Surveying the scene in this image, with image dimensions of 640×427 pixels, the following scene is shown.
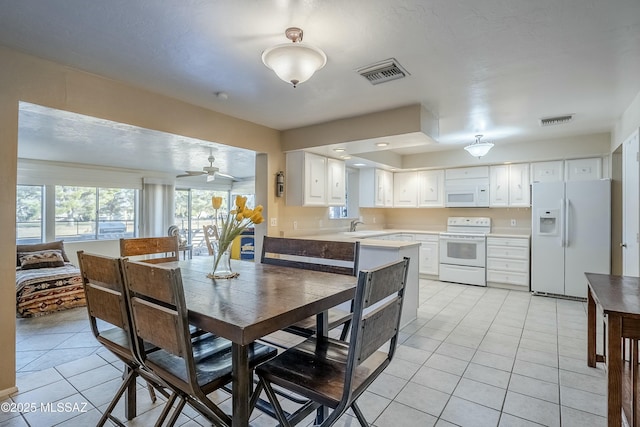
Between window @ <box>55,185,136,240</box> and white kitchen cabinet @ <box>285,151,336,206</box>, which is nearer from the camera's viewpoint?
white kitchen cabinet @ <box>285,151,336,206</box>

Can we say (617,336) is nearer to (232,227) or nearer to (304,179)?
(232,227)

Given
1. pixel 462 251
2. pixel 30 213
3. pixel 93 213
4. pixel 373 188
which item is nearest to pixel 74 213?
pixel 93 213

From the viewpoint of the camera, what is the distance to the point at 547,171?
16.4 ft

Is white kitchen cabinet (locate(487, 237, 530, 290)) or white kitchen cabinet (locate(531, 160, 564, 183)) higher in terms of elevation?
white kitchen cabinet (locate(531, 160, 564, 183))

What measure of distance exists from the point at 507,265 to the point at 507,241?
385 mm

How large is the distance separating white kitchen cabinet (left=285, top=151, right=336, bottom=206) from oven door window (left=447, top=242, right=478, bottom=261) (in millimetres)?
2629

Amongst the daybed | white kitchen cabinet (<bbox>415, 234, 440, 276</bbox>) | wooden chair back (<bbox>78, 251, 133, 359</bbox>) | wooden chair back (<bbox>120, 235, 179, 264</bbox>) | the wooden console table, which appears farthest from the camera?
white kitchen cabinet (<bbox>415, 234, 440, 276</bbox>)

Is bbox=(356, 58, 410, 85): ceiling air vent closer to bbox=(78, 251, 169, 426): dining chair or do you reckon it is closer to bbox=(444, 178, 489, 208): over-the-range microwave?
bbox=(78, 251, 169, 426): dining chair

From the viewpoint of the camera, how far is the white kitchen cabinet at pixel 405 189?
636cm

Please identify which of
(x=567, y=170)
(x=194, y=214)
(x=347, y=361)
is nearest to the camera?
(x=347, y=361)

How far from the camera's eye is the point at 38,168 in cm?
554

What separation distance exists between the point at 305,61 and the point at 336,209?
13.2 ft

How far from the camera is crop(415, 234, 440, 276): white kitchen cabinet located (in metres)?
5.73

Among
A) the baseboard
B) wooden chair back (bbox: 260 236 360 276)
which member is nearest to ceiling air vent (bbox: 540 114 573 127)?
wooden chair back (bbox: 260 236 360 276)
